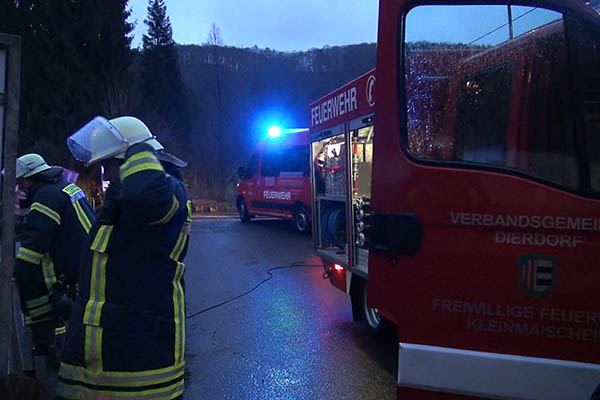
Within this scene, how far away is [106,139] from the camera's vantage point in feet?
7.32

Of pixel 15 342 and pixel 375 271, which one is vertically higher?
pixel 375 271

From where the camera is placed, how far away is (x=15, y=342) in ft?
12.3

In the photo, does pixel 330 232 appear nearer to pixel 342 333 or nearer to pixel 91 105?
pixel 342 333

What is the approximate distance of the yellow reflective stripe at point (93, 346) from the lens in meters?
2.18

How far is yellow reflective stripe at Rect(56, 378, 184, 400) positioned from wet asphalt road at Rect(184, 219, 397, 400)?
2163 millimetres

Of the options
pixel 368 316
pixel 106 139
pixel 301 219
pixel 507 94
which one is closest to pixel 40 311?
pixel 106 139

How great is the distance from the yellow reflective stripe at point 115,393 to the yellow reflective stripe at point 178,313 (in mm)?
119

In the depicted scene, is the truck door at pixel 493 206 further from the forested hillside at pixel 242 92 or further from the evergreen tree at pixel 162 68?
the evergreen tree at pixel 162 68

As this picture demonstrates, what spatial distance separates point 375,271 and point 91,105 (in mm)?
20389

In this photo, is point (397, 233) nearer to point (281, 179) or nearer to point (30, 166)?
point (30, 166)

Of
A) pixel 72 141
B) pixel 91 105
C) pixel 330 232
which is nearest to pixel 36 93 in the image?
pixel 91 105

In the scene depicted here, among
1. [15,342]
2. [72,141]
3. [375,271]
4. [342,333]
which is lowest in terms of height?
[342,333]

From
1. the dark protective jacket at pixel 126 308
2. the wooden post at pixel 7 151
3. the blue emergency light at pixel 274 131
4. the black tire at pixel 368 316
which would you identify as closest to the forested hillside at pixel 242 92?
the blue emergency light at pixel 274 131

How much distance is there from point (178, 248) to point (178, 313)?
27 centimetres
